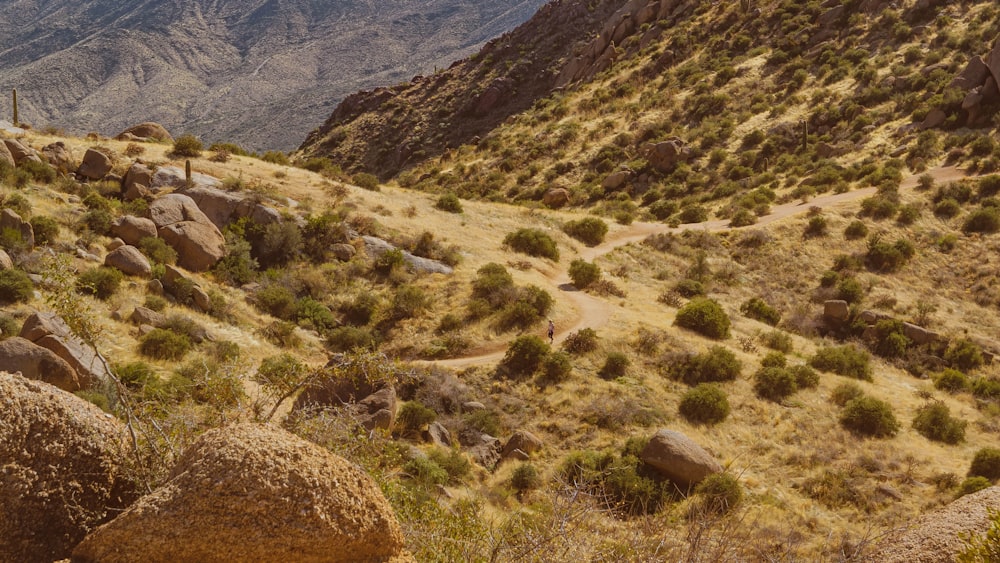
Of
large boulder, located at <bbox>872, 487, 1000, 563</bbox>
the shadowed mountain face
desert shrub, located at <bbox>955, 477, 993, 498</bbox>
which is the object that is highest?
the shadowed mountain face

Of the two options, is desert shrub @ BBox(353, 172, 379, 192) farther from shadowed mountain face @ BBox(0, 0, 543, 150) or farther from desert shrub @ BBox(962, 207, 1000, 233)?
shadowed mountain face @ BBox(0, 0, 543, 150)

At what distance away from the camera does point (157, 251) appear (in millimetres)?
21984

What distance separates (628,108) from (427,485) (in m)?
46.7

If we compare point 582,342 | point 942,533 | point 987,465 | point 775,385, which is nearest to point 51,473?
point 942,533

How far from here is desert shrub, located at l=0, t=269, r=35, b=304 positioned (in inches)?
643

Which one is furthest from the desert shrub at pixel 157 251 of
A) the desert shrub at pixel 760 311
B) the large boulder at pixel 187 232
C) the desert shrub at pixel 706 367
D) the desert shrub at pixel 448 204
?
the desert shrub at pixel 760 311

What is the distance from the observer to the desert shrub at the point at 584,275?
27.9m

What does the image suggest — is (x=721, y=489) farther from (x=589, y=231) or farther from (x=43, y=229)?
(x=589, y=231)

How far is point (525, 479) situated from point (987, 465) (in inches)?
449

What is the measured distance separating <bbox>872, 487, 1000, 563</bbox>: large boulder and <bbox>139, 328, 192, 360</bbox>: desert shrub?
16.0 metres

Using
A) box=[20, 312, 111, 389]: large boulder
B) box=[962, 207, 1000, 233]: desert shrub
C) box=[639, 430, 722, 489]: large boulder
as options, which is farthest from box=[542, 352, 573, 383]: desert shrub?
box=[962, 207, 1000, 233]: desert shrub

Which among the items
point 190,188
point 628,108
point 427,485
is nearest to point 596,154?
point 628,108

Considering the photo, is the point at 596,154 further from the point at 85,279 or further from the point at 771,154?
the point at 85,279

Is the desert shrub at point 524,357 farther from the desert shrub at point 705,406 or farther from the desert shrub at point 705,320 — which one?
the desert shrub at point 705,320
